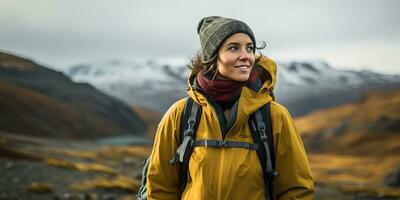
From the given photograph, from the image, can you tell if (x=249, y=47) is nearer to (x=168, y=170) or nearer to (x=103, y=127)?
(x=168, y=170)

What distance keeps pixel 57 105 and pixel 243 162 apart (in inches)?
3418

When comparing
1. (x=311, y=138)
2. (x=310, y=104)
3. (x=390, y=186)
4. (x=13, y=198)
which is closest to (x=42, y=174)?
(x=13, y=198)

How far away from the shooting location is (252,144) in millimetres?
3691

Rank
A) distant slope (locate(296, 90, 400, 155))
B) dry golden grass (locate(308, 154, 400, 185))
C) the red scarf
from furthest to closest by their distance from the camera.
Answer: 1. distant slope (locate(296, 90, 400, 155))
2. dry golden grass (locate(308, 154, 400, 185))
3. the red scarf

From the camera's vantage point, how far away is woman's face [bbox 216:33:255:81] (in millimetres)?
3898

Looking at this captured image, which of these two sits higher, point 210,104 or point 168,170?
point 210,104

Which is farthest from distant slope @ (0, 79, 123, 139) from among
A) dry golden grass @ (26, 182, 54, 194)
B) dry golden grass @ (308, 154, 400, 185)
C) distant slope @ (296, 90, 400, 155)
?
dry golden grass @ (26, 182, 54, 194)

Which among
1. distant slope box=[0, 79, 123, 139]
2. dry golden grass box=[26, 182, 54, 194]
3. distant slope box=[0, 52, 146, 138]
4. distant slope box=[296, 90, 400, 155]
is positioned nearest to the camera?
dry golden grass box=[26, 182, 54, 194]

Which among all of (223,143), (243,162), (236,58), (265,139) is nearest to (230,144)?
(223,143)

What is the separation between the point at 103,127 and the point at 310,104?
12594 cm

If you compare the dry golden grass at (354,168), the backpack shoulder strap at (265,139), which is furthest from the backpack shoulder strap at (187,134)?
the dry golden grass at (354,168)

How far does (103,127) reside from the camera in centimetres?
8775

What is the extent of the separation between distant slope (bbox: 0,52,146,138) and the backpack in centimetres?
6860

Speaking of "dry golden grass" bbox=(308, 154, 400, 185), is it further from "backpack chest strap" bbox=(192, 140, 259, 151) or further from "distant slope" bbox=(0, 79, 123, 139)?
"distant slope" bbox=(0, 79, 123, 139)
